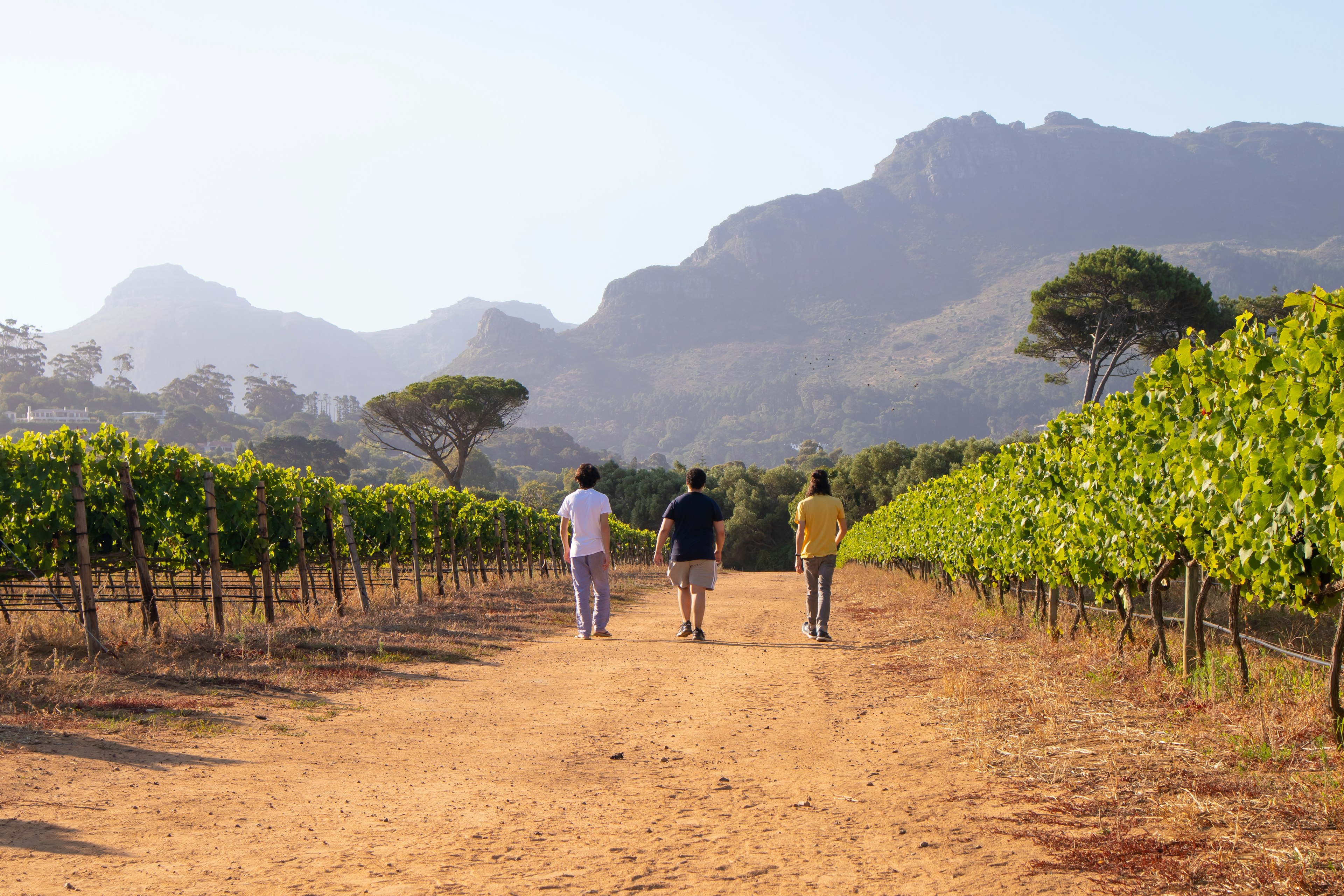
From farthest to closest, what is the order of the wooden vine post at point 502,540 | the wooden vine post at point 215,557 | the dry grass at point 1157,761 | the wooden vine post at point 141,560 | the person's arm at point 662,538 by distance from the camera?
the wooden vine post at point 502,540, the person's arm at point 662,538, the wooden vine post at point 215,557, the wooden vine post at point 141,560, the dry grass at point 1157,761

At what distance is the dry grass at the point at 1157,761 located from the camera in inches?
113

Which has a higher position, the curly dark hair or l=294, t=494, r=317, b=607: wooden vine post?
the curly dark hair

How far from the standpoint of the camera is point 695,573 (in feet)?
31.3

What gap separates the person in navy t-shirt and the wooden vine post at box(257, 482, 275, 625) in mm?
4559

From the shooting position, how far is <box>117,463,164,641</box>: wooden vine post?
8211mm

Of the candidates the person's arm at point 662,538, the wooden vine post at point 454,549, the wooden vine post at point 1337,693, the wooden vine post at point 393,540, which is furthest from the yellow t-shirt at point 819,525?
the wooden vine post at point 454,549

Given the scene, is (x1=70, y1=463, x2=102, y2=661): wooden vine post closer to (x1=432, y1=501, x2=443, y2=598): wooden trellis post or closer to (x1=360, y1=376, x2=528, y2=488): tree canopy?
(x1=432, y1=501, x2=443, y2=598): wooden trellis post

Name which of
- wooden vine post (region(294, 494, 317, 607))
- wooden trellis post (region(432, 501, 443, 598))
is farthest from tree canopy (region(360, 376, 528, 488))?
wooden vine post (region(294, 494, 317, 607))

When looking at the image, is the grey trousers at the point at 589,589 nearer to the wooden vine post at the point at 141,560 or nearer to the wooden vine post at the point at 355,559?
the wooden vine post at the point at 355,559

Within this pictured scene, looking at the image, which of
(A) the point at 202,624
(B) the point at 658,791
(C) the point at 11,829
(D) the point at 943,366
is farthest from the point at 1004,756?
(D) the point at 943,366

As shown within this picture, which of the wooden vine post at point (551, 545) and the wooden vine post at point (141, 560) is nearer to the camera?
the wooden vine post at point (141, 560)

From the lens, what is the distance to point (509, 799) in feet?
12.6

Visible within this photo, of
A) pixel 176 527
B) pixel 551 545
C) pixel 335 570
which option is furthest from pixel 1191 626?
pixel 551 545

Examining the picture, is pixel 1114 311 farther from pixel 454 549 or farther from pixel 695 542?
pixel 695 542
